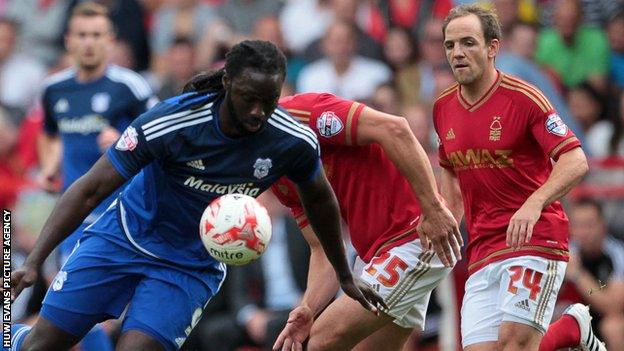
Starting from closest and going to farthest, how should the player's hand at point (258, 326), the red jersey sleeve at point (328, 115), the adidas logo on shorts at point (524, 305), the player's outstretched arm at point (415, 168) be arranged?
the player's outstretched arm at point (415, 168) < the red jersey sleeve at point (328, 115) < the adidas logo on shorts at point (524, 305) < the player's hand at point (258, 326)

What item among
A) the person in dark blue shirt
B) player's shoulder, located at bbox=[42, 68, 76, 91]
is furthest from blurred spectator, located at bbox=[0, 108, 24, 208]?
player's shoulder, located at bbox=[42, 68, 76, 91]

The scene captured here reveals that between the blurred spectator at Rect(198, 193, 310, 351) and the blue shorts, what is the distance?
4.47 meters

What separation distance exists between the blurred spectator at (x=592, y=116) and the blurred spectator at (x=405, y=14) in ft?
5.64

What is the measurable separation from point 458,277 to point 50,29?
22.0ft

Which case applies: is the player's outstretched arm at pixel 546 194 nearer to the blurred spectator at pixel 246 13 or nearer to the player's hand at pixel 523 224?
the player's hand at pixel 523 224

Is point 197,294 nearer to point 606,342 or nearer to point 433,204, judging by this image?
point 433,204

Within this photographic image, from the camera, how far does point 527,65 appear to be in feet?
41.2

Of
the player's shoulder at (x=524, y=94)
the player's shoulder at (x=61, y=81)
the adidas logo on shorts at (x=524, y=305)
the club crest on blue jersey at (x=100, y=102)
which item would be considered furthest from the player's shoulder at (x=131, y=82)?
the adidas logo on shorts at (x=524, y=305)

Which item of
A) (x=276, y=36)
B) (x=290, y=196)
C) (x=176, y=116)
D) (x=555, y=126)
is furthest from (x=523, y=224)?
(x=276, y=36)

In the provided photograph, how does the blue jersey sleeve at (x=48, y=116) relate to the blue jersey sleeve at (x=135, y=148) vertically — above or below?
below

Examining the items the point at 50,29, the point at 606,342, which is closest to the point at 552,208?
the point at 606,342

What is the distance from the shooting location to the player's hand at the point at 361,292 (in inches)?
281

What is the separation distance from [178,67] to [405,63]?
2.67 meters

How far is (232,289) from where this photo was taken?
12.1m
